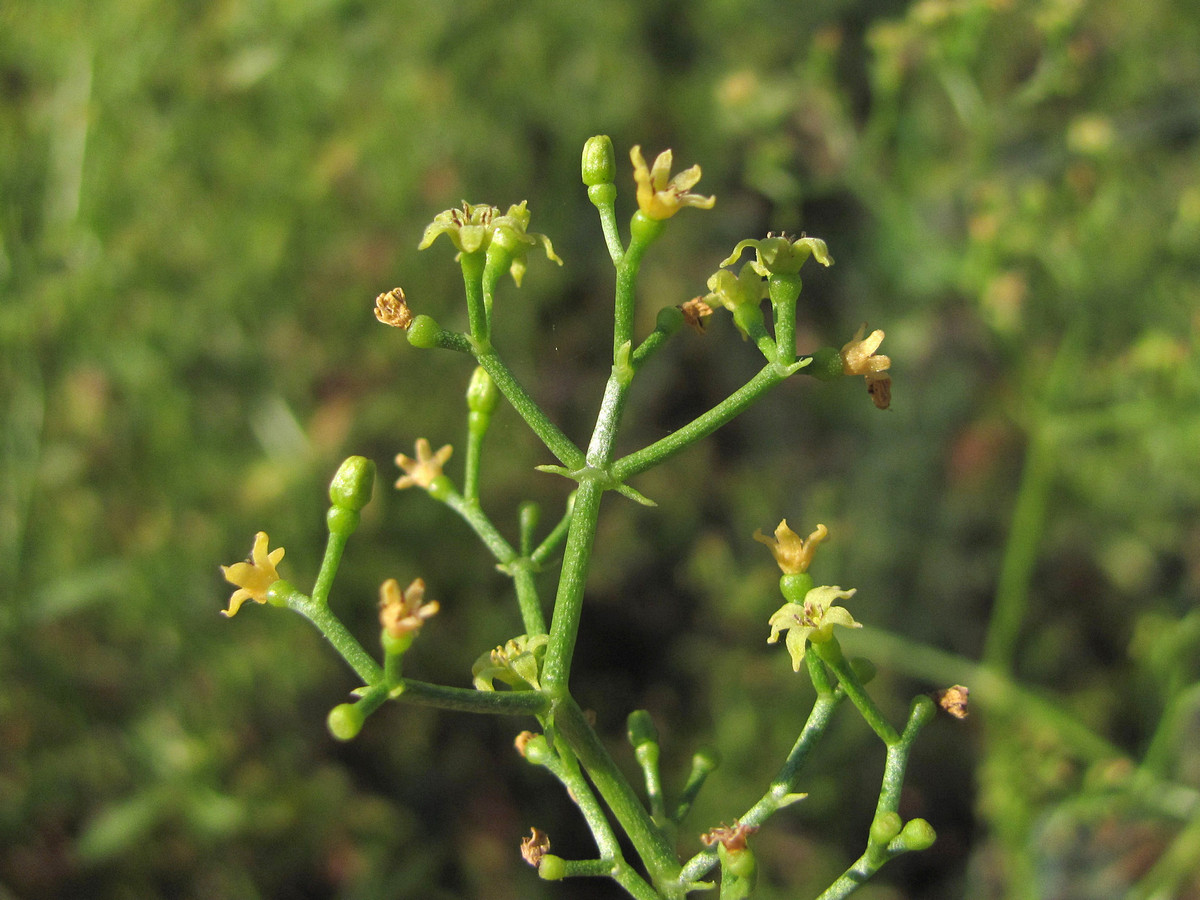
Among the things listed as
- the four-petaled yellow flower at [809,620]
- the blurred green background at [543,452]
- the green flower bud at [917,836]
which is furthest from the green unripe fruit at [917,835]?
the blurred green background at [543,452]

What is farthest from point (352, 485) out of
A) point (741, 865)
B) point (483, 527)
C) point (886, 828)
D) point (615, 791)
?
point (886, 828)

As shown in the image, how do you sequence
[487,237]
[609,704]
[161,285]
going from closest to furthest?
[487,237]
[161,285]
[609,704]

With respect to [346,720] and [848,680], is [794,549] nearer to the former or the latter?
[848,680]

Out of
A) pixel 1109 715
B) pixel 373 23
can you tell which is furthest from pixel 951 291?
pixel 373 23

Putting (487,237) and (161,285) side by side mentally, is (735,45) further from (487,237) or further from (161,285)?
(487,237)

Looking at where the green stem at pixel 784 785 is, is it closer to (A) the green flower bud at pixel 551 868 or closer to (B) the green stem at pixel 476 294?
(A) the green flower bud at pixel 551 868

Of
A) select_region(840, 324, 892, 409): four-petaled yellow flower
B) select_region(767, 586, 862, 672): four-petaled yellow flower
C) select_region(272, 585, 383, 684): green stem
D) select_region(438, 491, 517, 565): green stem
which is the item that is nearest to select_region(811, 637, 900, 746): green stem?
select_region(767, 586, 862, 672): four-petaled yellow flower
